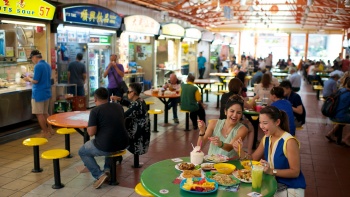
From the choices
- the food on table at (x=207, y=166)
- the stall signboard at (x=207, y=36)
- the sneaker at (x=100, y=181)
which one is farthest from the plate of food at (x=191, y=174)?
the stall signboard at (x=207, y=36)

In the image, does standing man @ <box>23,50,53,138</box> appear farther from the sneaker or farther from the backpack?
the backpack

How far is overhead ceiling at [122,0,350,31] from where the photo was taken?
49.9ft

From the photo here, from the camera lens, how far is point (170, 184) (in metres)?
2.78

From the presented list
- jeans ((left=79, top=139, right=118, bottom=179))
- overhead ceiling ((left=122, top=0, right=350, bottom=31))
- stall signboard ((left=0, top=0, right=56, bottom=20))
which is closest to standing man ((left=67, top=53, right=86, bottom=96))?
stall signboard ((left=0, top=0, right=56, bottom=20))

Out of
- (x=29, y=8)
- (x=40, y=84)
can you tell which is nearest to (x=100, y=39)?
(x=29, y=8)

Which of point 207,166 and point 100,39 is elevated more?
point 100,39

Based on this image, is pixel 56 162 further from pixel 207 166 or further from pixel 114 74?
pixel 114 74

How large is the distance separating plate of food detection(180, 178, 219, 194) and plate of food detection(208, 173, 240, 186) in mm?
65

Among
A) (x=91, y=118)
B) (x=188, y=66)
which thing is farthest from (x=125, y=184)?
(x=188, y=66)

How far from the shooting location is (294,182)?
9.87ft

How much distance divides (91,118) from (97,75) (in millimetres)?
6587

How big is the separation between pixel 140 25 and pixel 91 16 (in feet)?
9.28

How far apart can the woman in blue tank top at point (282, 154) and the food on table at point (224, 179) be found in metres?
0.32

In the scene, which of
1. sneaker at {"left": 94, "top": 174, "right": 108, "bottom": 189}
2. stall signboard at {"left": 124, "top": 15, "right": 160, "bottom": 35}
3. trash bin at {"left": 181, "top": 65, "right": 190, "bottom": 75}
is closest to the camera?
sneaker at {"left": 94, "top": 174, "right": 108, "bottom": 189}
